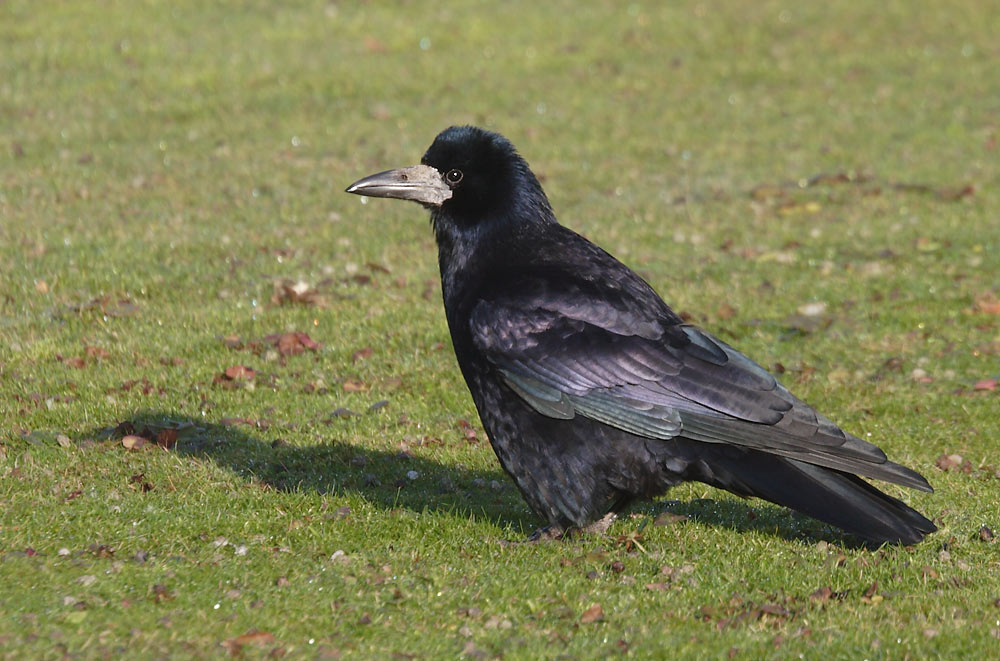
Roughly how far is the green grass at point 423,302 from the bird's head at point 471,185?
1.73 m

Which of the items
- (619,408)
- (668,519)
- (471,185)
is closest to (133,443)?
(471,185)

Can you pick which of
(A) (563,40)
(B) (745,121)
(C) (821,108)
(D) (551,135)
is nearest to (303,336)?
(D) (551,135)

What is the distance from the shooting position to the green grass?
6.34 metres

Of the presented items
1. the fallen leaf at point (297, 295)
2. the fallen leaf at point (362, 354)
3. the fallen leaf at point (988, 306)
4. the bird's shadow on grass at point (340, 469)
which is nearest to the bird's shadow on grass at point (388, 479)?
the bird's shadow on grass at point (340, 469)

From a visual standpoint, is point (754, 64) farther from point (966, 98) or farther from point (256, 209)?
point (256, 209)

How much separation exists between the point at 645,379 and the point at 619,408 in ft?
0.69

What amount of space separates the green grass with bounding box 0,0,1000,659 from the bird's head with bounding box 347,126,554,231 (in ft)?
5.66

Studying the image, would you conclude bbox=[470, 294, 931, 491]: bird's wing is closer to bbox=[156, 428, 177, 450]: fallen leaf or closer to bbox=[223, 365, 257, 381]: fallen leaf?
bbox=[156, 428, 177, 450]: fallen leaf

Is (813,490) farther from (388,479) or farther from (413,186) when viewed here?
(413,186)

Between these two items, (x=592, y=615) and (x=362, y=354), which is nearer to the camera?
(x=592, y=615)

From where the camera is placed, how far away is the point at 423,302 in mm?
12102

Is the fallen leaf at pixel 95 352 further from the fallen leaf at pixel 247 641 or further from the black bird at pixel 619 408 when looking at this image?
the fallen leaf at pixel 247 641

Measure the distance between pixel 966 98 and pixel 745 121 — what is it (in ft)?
12.7

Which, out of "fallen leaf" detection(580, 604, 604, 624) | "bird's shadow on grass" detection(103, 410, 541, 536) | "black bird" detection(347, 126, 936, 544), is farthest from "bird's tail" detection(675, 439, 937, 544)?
"bird's shadow on grass" detection(103, 410, 541, 536)
